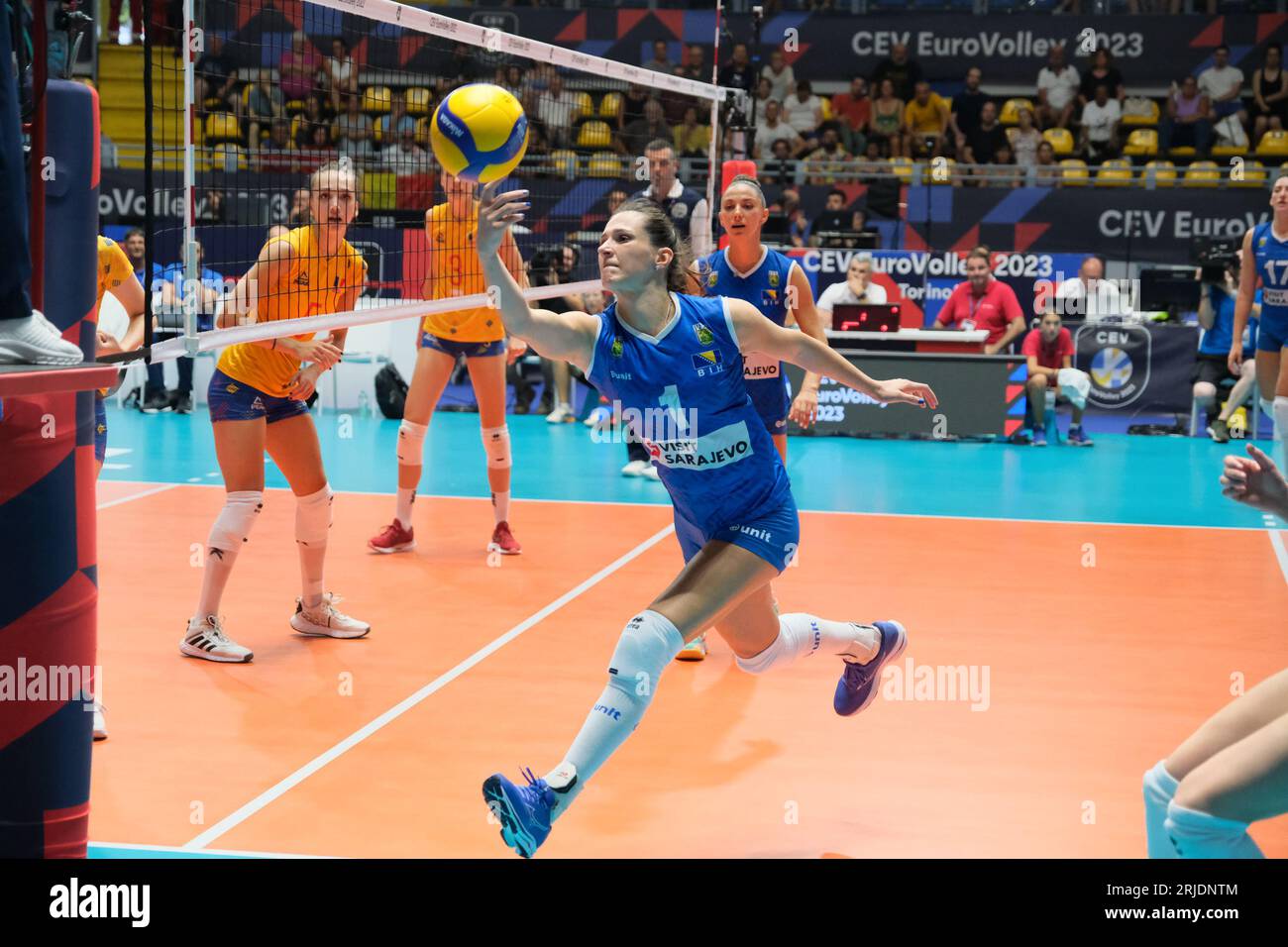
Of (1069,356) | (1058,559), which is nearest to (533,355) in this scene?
(1069,356)

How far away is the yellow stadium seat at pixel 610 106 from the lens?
18.9 metres

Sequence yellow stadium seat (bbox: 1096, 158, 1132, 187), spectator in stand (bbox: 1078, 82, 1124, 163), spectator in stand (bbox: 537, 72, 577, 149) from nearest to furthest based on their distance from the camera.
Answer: yellow stadium seat (bbox: 1096, 158, 1132, 187)
spectator in stand (bbox: 537, 72, 577, 149)
spectator in stand (bbox: 1078, 82, 1124, 163)

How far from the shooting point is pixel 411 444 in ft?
26.5

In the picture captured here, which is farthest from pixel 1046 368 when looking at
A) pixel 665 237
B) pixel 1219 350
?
pixel 665 237

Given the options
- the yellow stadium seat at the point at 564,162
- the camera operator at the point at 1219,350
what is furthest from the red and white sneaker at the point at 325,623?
the yellow stadium seat at the point at 564,162

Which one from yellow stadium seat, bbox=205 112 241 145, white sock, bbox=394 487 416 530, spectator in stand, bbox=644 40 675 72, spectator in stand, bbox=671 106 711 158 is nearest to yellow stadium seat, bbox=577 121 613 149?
spectator in stand, bbox=671 106 711 158

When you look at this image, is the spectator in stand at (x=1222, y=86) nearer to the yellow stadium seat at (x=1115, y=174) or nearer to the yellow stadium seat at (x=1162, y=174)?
the yellow stadium seat at (x=1162, y=174)

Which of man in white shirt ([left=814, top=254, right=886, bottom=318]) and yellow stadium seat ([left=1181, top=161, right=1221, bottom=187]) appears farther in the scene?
yellow stadium seat ([left=1181, top=161, right=1221, bottom=187])

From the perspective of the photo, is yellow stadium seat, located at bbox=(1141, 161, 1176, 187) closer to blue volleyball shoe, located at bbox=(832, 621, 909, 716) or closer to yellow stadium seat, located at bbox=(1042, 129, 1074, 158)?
yellow stadium seat, located at bbox=(1042, 129, 1074, 158)

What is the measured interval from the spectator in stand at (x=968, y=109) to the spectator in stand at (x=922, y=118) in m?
0.16

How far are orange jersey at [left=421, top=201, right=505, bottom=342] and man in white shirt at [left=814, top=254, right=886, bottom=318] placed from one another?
242 inches

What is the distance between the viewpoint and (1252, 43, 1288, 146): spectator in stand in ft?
58.5

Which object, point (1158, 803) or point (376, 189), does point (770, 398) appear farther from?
point (376, 189)

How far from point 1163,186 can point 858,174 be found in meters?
3.66
